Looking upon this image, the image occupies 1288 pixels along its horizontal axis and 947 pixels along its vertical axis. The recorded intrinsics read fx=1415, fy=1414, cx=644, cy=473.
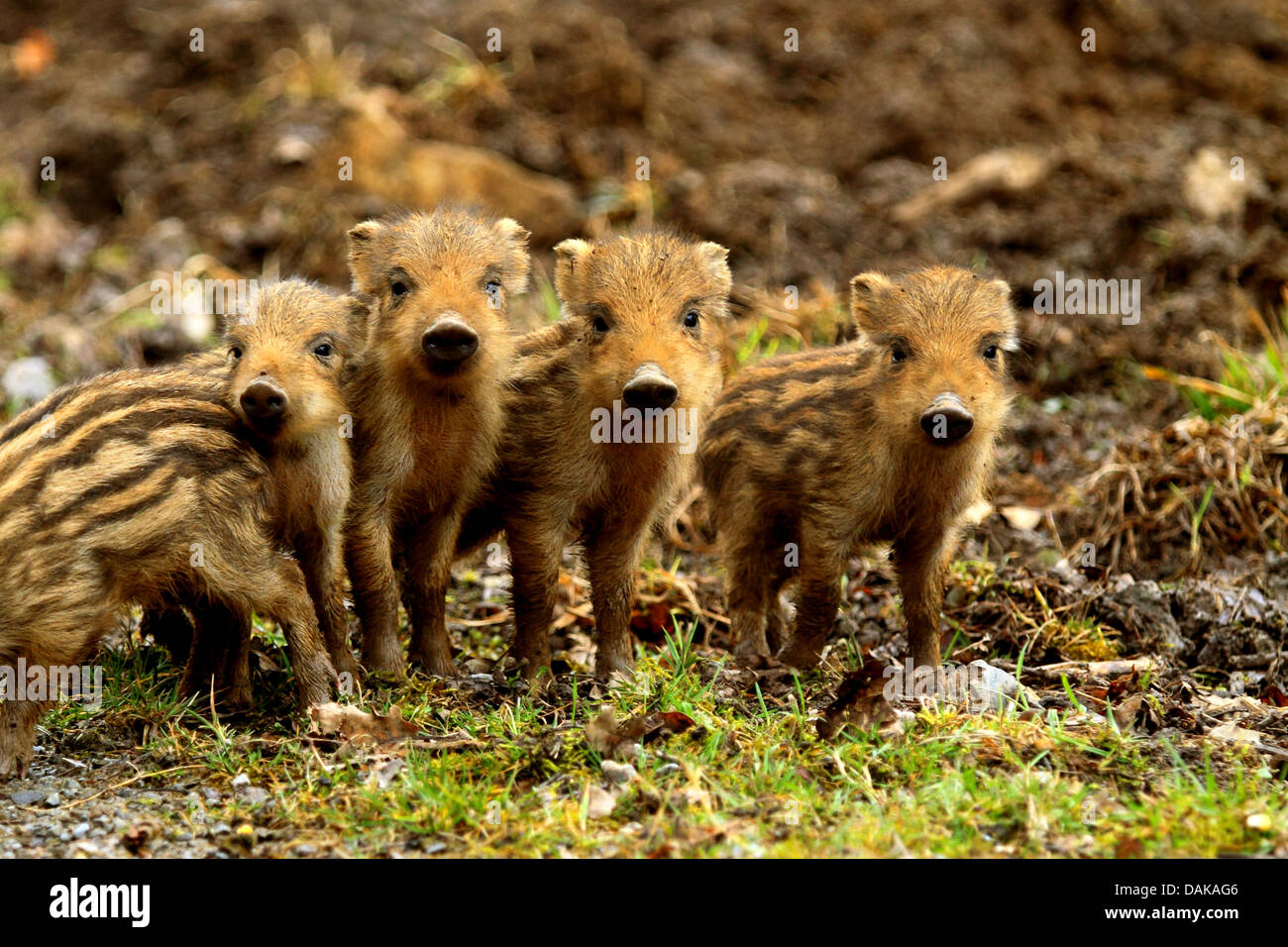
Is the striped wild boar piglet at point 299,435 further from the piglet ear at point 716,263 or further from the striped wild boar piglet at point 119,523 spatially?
the piglet ear at point 716,263

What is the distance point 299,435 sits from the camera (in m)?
5.41

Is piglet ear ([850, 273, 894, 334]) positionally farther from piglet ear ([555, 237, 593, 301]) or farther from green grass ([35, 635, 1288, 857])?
green grass ([35, 635, 1288, 857])

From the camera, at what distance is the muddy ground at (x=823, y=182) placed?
723cm

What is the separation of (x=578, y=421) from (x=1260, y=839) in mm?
3012

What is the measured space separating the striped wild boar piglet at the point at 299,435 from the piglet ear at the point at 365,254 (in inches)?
4.2

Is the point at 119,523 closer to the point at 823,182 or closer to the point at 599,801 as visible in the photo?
the point at 599,801

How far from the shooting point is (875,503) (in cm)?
589

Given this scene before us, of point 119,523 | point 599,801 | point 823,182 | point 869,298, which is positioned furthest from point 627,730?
point 823,182

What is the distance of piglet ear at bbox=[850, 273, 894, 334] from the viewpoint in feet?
19.5

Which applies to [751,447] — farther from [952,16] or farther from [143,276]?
[952,16]

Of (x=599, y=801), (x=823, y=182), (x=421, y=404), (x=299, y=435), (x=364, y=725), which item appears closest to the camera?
(x=599, y=801)

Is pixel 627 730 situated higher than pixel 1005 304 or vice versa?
pixel 1005 304

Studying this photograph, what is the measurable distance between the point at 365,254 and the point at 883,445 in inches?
90.4

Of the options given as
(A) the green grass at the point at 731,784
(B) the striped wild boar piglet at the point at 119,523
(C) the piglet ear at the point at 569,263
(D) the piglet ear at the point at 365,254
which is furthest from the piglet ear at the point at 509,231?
(A) the green grass at the point at 731,784
